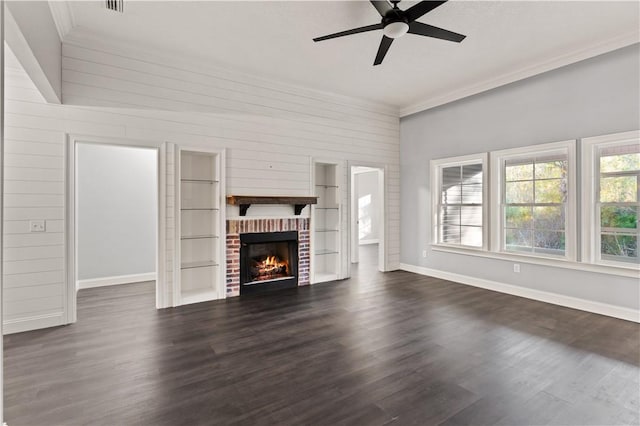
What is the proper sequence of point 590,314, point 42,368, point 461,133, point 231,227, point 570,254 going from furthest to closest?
point 461,133 → point 231,227 → point 570,254 → point 590,314 → point 42,368

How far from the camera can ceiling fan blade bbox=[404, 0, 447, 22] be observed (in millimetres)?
2680

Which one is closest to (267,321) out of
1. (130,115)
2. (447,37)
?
(130,115)

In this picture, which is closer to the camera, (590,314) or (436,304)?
(590,314)

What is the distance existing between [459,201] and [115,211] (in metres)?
5.86

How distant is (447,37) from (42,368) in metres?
4.70

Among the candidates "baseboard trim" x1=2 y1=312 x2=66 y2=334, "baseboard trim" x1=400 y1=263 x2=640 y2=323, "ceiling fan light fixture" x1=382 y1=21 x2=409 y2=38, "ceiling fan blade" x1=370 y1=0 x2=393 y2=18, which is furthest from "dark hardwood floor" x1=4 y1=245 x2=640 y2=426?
"ceiling fan blade" x1=370 y1=0 x2=393 y2=18

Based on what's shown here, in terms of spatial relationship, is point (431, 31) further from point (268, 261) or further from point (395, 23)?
point (268, 261)

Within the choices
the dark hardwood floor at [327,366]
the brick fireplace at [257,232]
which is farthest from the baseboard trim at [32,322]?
the brick fireplace at [257,232]

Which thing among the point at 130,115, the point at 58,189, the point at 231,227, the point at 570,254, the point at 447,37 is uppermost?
the point at 447,37

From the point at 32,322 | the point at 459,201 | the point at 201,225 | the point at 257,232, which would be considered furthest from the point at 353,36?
the point at 32,322

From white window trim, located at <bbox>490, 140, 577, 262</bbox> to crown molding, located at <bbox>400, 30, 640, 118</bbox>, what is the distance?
1.01 m

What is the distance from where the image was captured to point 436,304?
434cm

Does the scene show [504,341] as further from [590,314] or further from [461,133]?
[461,133]

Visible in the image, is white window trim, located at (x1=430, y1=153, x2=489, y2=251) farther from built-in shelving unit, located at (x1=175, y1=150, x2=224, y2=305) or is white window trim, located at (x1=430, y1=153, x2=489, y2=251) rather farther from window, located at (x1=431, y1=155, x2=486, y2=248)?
built-in shelving unit, located at (x1=175, y1=150, x2=224, y2=305)
